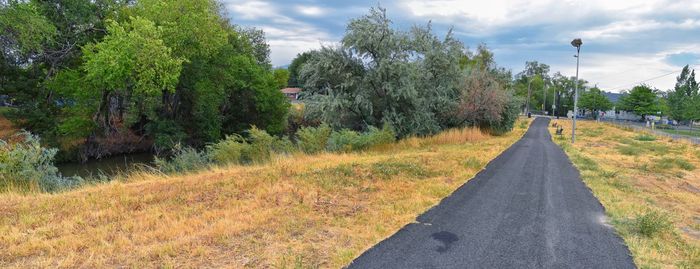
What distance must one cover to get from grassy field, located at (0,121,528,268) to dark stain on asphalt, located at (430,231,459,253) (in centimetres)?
66

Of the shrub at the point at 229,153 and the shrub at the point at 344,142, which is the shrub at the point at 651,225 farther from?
the shrub at the point at 229,153

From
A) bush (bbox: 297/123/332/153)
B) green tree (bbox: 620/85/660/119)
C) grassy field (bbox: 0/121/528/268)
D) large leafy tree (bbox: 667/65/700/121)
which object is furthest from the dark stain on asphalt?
green tree (bbox: 620/85/660/119)

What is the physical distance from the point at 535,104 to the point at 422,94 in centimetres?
10399

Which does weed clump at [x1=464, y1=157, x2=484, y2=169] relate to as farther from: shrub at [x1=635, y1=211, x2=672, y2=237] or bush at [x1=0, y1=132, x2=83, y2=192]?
bush at [x1=0, y1=132, x2=83, y2=192]

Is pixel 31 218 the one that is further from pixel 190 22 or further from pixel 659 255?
pixel 190 22

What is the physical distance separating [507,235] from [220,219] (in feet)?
15.0

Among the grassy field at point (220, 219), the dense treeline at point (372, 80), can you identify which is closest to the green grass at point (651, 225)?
the grassy field at point (220, 219)

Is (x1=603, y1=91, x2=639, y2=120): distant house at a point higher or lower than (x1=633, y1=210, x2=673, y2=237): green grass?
higher

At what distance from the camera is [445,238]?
233 inches

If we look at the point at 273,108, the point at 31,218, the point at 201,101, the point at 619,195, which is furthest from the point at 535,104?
the point at 31,218

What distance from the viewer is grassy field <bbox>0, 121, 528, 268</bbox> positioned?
4.81m

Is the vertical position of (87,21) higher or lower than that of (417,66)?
higher

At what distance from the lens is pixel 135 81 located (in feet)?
70.0

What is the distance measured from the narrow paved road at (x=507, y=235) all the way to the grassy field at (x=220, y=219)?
0.42 meters
